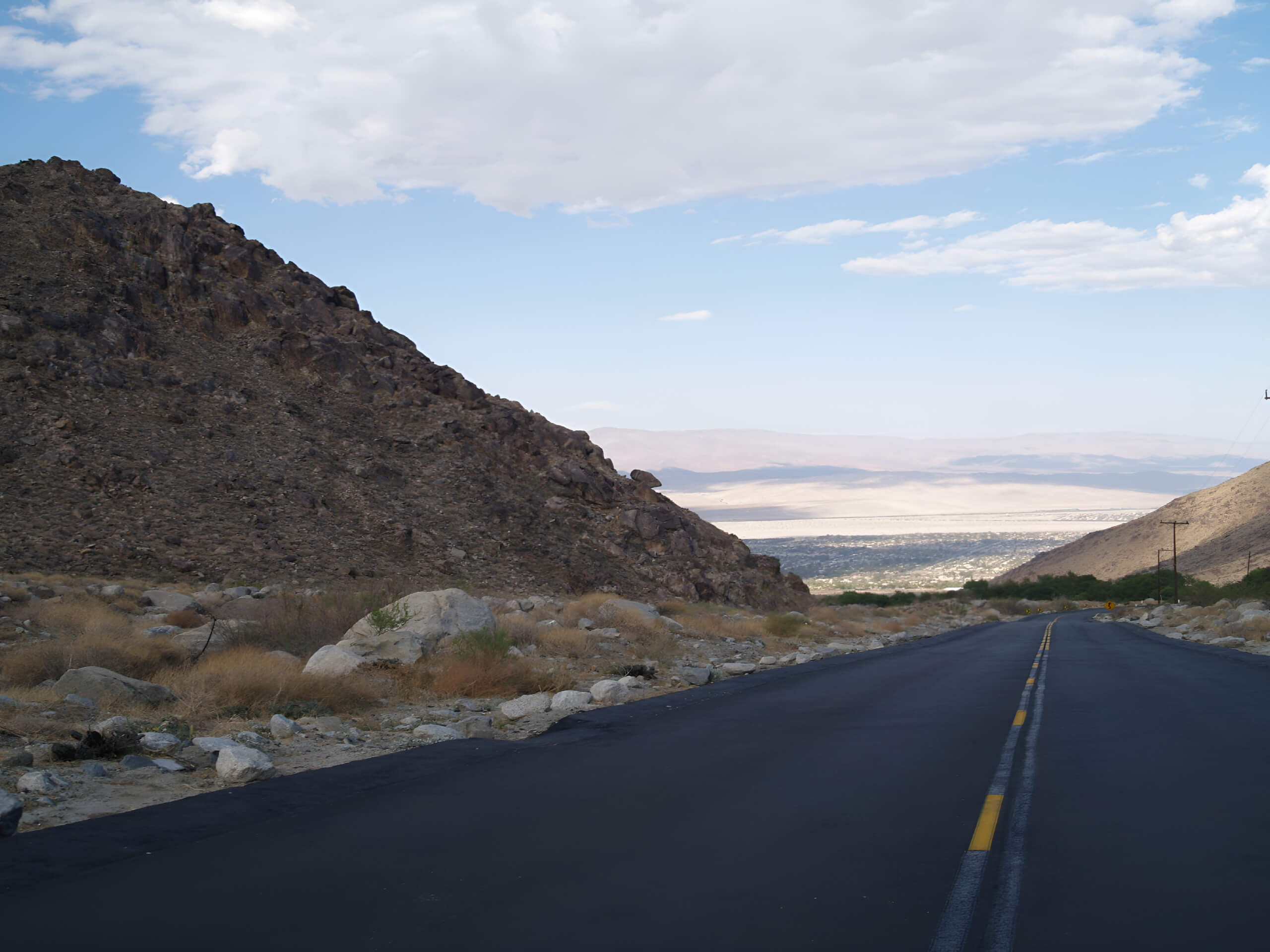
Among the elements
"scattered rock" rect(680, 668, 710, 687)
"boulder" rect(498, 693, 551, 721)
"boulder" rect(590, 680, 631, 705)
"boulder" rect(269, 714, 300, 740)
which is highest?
"boulder" rect(269, 714, 300, 740)

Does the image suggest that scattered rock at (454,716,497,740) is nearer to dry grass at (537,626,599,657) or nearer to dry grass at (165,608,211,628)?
dry grass at (537,626,599,657)

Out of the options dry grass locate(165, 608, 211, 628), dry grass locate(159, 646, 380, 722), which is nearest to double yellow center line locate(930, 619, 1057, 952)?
dry grass locate(159, 646, 380, 722)

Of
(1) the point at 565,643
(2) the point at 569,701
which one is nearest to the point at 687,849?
(2) the point at 569,701

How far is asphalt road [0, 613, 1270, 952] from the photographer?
5.56 m

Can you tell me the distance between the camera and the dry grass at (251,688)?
1350 cm

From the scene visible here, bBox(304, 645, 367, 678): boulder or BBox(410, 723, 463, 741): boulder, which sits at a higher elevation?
BBox(304, 645, 367, 678): boulder

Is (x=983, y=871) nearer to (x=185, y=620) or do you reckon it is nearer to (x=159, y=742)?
(x=159, y=742)

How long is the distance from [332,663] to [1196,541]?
125 meters

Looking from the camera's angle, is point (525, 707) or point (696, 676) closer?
point (525, 707)

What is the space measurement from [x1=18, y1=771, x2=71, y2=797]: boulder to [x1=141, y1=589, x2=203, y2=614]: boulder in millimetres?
16673

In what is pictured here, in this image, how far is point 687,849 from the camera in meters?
7.28

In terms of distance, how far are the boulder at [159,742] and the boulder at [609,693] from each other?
7.53 meters

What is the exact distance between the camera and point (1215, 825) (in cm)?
773

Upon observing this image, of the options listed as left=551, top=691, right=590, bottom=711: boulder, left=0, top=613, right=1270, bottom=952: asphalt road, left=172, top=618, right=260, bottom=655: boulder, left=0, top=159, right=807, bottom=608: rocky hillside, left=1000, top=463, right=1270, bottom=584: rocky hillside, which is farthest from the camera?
left=1000, top=463, right=1270, bottom=584: rocky hillside
